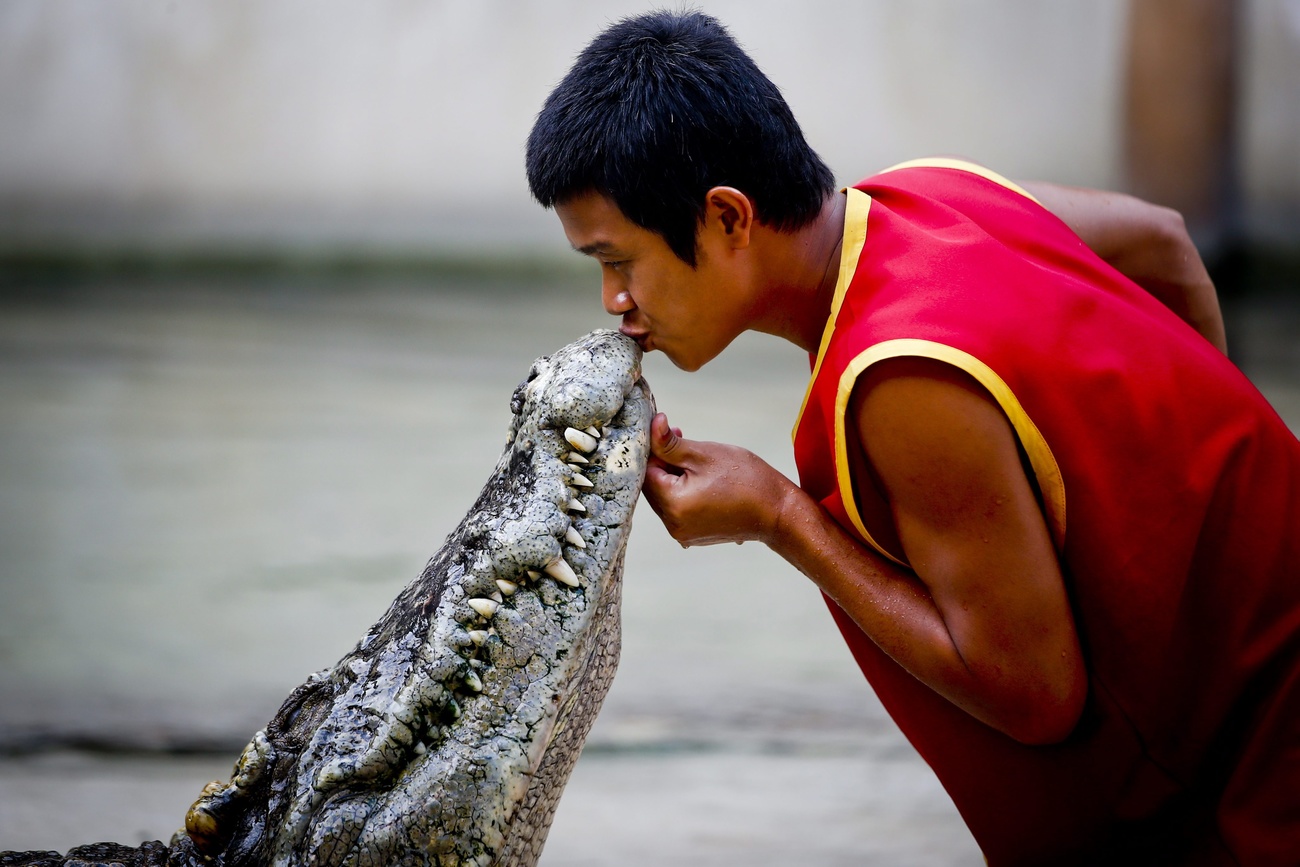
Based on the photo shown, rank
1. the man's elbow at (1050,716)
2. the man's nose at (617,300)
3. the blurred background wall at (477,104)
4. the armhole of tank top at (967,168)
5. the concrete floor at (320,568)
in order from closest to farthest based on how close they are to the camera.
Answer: the man's elbow at (1050,716)
the man's nose at (617,300)
the armhole of tank top at (967,168)
the concrete floor at (320,568)
the blurred background wall at (477,104)

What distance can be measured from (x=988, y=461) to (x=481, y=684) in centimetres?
56

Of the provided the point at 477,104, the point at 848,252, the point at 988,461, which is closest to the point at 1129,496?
the point at 988,461

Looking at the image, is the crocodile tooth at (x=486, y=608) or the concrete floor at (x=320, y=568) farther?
the concrete floor at (x=320, y=568)

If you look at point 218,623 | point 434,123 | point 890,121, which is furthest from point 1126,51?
point 218,623

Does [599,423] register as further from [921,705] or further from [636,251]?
[921,705]

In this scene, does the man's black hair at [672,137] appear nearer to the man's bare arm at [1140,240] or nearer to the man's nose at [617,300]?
the man's nose at [617,300]

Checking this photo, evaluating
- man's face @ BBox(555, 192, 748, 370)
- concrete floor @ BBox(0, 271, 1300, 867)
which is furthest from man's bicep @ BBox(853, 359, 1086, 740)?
concrete floor @ BBox(0, 271, 1300, 867)

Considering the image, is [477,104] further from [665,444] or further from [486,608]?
[486,608]

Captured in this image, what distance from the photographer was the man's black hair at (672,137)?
51.4 inches

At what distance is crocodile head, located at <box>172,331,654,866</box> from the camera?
3.90 feet

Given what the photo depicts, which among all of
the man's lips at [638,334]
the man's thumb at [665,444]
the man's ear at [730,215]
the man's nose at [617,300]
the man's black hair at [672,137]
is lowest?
the man's thumb at [665,444]

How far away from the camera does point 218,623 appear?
337cm

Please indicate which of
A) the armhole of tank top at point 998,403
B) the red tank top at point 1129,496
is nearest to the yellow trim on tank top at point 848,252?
the red tank top at point 1129,496

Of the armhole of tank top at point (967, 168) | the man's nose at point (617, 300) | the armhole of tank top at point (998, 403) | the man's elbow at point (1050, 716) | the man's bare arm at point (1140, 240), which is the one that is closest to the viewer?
the armhole of tank top at point (998, 403)
